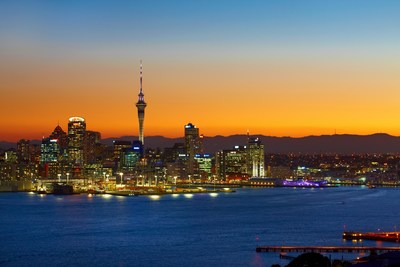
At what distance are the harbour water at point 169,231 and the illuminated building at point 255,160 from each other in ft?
312

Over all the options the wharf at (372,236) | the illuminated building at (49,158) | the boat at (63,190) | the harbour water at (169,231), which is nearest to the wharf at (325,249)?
the harbour water at (169,231)

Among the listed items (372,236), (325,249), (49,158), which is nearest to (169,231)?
(372,236)

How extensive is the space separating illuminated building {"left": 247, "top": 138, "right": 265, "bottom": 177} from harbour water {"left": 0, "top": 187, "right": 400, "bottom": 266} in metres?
95.0

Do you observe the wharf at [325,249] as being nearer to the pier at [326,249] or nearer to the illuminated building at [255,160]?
the pier at [326,249]

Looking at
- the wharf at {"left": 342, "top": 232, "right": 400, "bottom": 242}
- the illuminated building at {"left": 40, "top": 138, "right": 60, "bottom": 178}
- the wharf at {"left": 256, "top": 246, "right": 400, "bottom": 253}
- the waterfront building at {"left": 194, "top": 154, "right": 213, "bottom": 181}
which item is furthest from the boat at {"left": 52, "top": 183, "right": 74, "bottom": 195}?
the wharf at {"left": 256, "top": 246, "right": 400, "bottom": 253}

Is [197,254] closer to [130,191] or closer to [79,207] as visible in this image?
[79,207]

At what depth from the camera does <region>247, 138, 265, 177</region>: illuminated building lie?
175 meters

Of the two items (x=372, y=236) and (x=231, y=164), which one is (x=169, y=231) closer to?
(x=372, y=236)

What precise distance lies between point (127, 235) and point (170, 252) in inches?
345

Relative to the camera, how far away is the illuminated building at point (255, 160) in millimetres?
174750

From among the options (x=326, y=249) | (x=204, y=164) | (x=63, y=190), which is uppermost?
(x=204, y=164)

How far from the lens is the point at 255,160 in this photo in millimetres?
175750

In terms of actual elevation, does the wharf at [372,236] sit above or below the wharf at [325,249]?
above

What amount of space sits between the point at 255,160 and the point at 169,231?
124 meters
